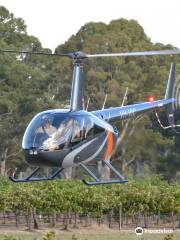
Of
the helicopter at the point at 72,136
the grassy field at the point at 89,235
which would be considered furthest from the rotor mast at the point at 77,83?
the grassy field at the point at 89,235

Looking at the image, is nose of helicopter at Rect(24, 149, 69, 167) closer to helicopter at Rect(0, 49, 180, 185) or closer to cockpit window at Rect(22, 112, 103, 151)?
helicopter at Rect(0, 49, 180, 185)

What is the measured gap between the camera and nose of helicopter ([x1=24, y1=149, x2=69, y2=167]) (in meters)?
25.5

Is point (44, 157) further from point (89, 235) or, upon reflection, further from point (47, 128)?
point (89, 235)

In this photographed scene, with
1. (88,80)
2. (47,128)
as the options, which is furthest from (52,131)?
(88,80)

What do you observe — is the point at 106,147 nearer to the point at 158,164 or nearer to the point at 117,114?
the point at 117,114

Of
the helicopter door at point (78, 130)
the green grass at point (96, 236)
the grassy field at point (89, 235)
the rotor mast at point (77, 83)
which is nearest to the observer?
the helicopter door at point (78, 130)

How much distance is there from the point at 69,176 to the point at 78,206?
8.82 meters

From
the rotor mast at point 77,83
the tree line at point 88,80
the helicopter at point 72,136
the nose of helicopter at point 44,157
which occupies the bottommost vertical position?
the nose of helicopter at point 44,157

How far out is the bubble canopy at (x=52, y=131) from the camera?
84.6ft

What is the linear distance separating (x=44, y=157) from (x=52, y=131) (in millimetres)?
831

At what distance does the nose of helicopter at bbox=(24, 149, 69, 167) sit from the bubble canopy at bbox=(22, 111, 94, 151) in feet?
0.35

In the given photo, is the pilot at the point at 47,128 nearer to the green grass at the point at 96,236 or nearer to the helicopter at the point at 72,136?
the helicopter at the point at 72,136

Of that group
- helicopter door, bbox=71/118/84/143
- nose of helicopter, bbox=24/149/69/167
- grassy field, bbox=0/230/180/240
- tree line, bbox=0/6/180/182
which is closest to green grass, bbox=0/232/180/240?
grassy field, bbox=0/230/180/240

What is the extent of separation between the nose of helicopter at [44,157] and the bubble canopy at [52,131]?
0.11 metres
